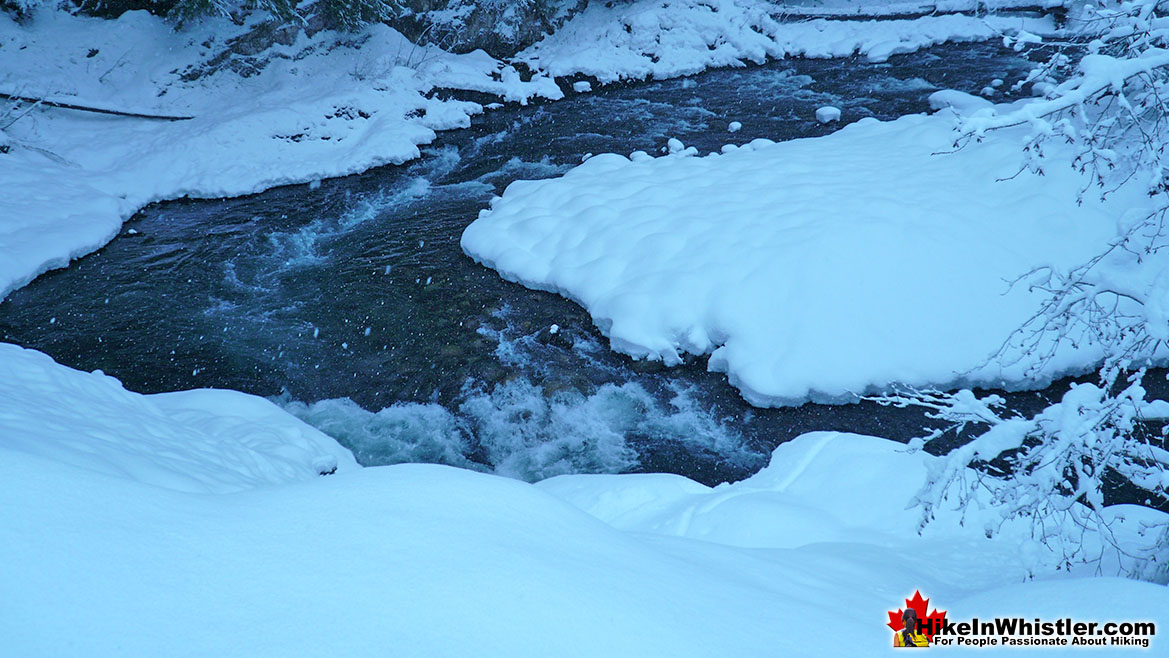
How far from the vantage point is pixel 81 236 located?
360 inches

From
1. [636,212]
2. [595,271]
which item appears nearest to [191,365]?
[595,271]

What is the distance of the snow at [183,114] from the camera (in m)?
9.77

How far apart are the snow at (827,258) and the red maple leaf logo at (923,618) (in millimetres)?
3305

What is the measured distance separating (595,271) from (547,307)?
69 centimetres

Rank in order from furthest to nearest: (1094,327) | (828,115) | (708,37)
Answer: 1. (708,37)
2. (828,115)
3. (1094,327)

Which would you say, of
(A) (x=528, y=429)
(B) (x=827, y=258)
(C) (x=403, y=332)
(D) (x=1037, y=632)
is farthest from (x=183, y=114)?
(D) (x=1037, y=632)

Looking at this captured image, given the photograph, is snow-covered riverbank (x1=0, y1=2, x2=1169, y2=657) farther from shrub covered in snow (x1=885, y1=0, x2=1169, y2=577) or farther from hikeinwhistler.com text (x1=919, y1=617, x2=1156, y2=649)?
shrub covered in snow (x1=885, y1=0, x2=1169, y2=577)

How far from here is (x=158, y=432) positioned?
4.68 meters

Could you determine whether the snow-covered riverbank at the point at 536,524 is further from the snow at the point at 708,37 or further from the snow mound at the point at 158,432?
the snow at the point at 708,37

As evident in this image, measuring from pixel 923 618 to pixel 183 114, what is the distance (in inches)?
585

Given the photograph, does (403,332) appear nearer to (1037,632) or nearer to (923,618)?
(923,618)

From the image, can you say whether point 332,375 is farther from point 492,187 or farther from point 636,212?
point 492,187

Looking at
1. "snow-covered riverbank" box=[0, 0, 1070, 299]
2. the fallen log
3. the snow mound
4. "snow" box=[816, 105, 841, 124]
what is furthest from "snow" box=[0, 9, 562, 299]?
"snow" box=[816, 105, 841, 124]

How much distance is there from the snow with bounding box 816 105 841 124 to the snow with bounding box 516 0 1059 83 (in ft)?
15.2
